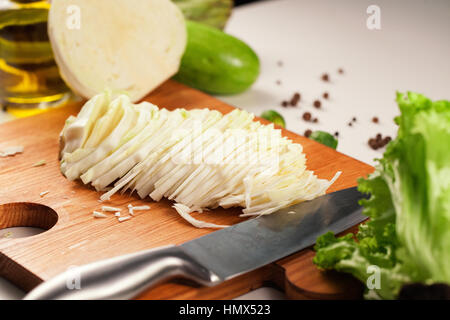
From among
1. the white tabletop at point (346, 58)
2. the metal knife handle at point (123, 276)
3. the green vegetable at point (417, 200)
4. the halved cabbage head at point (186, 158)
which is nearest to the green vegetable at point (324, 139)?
the white tabletop at point (346, 58)

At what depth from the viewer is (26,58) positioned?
3.38 meters

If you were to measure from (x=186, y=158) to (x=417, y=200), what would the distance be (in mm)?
1013

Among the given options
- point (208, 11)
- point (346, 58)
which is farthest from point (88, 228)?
point (346, 58)

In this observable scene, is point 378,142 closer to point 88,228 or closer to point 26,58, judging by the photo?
point 88,228

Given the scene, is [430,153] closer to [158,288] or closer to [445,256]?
[445,256]

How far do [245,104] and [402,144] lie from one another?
6.88 ft

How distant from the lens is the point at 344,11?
539cm

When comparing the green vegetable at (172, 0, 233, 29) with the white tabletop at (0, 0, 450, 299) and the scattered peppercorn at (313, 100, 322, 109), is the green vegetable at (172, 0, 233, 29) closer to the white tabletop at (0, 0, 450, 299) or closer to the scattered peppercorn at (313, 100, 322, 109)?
the white tabletop at (0, 0, 450, 299)

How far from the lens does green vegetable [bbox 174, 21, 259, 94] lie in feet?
12.3

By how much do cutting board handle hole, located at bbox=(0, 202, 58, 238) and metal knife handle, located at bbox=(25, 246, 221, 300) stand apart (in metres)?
0.69
